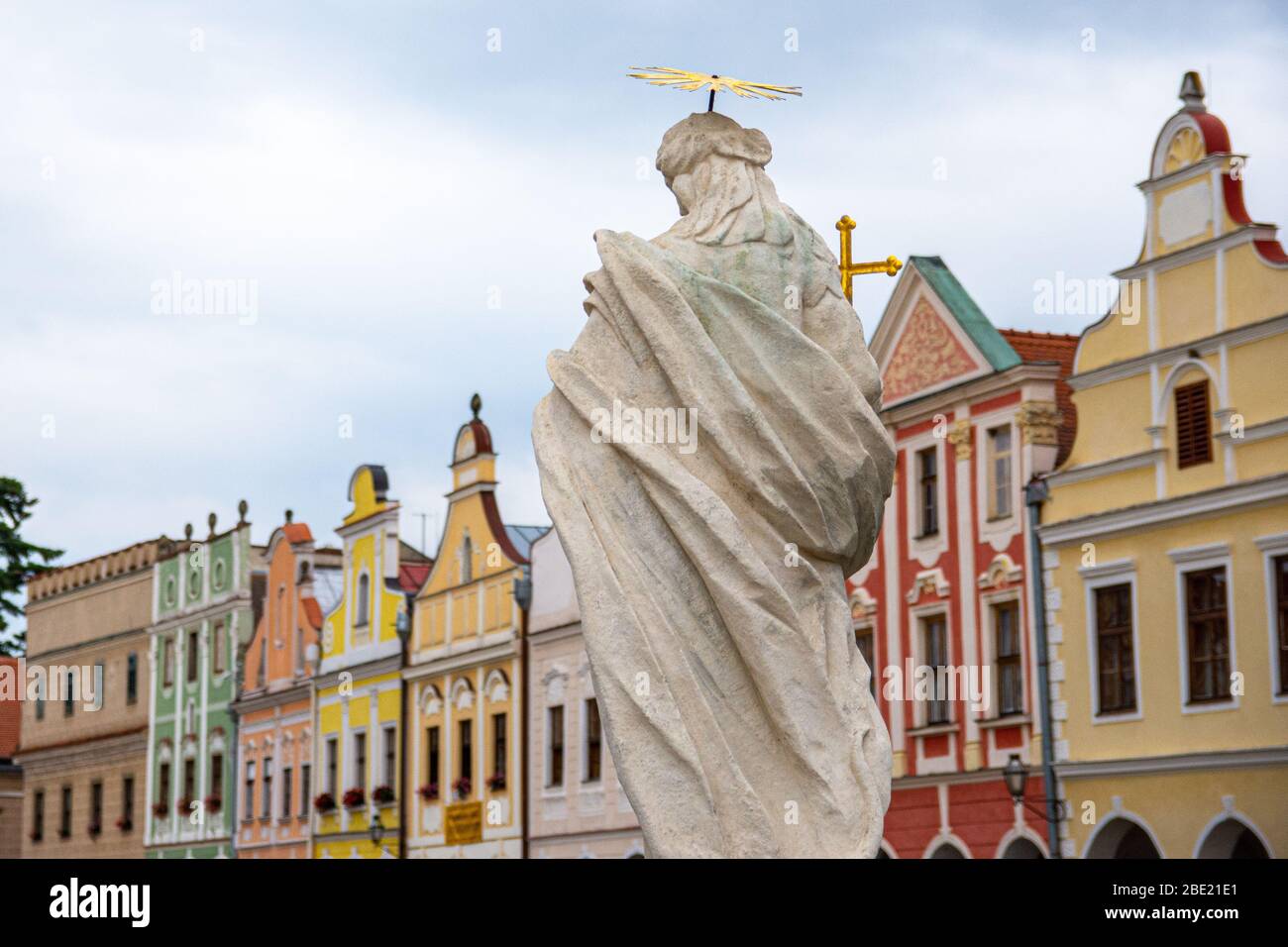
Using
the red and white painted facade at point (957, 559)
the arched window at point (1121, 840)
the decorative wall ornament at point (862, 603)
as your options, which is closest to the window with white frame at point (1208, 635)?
the arched window at point (1121, 840)

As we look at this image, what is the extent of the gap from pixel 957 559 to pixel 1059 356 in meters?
3.81

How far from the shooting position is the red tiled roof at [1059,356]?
28141 mm

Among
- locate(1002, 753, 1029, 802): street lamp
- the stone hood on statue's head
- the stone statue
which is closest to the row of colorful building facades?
locate(1002, 753, 1029, 802): street lamp

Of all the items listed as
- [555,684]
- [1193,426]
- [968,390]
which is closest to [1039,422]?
[968,390]

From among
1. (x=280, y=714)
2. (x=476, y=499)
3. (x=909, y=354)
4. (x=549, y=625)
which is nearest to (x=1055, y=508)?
(x=909, y=354)

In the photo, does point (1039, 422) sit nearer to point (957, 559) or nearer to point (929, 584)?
point (957, 559)

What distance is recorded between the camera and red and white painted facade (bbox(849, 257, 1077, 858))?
27.6m

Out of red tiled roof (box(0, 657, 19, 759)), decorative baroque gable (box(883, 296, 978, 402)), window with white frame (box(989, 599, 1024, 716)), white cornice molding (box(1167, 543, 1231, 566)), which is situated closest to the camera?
white cornice molding (box(1167, 543, 1231, 566))

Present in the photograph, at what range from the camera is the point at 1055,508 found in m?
27.3

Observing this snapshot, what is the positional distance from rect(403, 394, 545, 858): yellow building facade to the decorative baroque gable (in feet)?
30.1

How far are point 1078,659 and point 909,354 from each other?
576cm

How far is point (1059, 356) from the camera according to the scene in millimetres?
30859

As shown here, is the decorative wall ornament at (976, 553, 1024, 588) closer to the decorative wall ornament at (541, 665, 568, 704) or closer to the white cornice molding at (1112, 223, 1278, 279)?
the white cornice molding at (1112, 223, 1278, 279)
